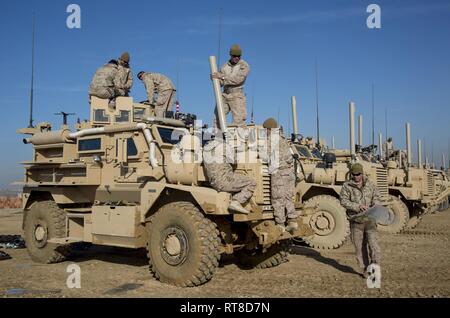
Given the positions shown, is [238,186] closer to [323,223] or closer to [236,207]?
[236,207]

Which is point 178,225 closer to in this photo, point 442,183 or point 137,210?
point 137,210

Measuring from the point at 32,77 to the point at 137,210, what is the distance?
5277 mm

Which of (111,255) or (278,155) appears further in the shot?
(111,255)

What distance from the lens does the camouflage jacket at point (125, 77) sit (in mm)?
10156

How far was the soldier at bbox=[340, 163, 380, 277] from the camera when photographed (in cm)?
719

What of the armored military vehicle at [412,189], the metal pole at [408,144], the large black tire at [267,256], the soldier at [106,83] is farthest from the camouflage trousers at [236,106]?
the metal pole at [408,144]

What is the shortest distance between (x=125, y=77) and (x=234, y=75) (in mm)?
3468

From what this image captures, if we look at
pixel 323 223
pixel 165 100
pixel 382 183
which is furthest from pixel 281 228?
pixel 382 183

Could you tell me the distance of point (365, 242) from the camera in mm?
7414

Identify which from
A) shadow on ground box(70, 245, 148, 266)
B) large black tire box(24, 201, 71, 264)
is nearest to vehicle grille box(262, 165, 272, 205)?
shadow on ground box(70, 245, 148, 266)

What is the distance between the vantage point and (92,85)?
9.70m

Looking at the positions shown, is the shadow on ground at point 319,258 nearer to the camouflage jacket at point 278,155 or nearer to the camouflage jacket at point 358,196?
the camouflage jacket at point 358,196

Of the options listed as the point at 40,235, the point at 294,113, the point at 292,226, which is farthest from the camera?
the point at 294,113
